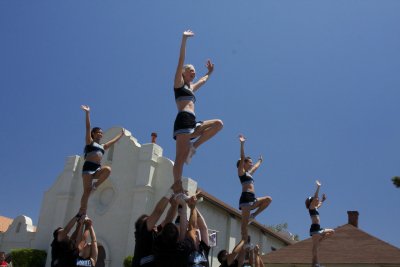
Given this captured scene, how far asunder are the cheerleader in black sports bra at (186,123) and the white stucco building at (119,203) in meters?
12.9

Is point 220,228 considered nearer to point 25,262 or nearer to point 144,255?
point 25,262

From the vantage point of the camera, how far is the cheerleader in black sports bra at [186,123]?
6242 mm

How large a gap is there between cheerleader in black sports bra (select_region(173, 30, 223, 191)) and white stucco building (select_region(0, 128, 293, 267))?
507 inches

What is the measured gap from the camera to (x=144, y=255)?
17.2 feet

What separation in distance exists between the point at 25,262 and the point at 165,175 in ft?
29.5

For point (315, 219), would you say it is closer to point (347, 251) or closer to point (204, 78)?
point (204, 78)

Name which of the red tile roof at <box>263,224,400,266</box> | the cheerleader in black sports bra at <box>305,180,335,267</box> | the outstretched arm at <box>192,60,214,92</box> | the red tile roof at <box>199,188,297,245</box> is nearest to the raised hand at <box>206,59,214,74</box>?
the outstretched arm at <box>192,60,214,92</box>

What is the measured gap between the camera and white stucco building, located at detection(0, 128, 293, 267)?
2056 centimetres

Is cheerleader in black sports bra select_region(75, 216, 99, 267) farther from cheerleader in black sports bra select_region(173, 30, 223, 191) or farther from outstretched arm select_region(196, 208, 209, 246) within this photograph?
outstretched arm select_region(196, 208, 209, 246)

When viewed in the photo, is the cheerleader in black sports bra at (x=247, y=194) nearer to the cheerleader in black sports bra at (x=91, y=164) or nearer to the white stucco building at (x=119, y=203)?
the cheerleader in black sports bra at (x=91, y=164)

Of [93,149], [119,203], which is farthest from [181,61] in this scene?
[119,203]

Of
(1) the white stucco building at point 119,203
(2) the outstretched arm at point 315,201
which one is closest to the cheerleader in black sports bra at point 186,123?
(2) the outstretched arm at point 315,201

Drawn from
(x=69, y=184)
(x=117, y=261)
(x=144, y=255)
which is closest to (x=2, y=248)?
(x=69, y=184)

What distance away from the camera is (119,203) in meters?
21.3
